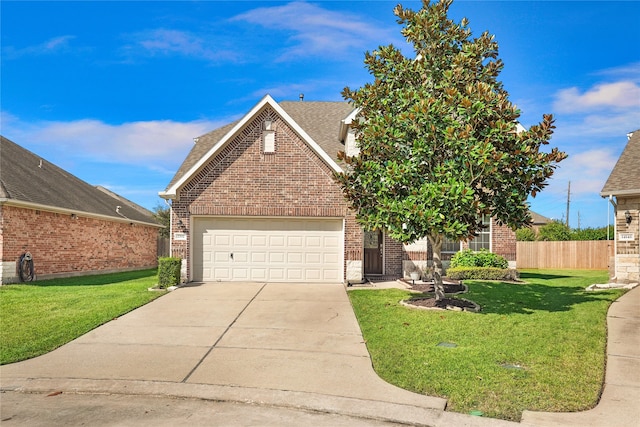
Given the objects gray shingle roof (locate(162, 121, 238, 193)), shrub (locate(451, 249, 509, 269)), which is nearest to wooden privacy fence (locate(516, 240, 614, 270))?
shrub (locate(451, 249, 509, 269))

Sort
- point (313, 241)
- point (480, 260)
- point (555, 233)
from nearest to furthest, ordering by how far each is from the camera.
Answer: point (313, 241), point (480, 260), point (555, 233)

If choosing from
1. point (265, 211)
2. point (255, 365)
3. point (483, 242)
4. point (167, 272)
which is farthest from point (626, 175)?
point (167, 272)

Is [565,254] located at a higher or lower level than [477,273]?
higher

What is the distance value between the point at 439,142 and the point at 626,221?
9024 mm

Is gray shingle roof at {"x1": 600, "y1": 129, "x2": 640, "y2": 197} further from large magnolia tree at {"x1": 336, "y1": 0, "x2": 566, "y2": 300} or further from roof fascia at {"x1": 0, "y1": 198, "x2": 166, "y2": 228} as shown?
roof fascia at {"x1": 0, "y1": 198, "x2": 166, "y2": 228}

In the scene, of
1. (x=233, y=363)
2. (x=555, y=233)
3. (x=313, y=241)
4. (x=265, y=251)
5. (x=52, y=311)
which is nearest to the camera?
(x=233, y=363)

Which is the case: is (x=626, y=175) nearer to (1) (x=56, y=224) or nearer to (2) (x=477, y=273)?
(2) (x=477, y=273)

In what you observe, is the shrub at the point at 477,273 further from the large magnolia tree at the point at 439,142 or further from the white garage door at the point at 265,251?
the large magnolia tree at the point at 439,142

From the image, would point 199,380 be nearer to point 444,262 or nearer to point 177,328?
point 177,328

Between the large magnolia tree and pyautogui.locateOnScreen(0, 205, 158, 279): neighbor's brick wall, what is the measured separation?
12790 millimetres

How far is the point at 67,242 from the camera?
68.6ft

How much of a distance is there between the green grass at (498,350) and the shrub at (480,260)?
524cm

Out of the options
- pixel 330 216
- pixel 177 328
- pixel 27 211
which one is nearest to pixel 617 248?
pixel 330 216

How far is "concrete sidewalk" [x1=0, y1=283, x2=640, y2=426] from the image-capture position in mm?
5750
